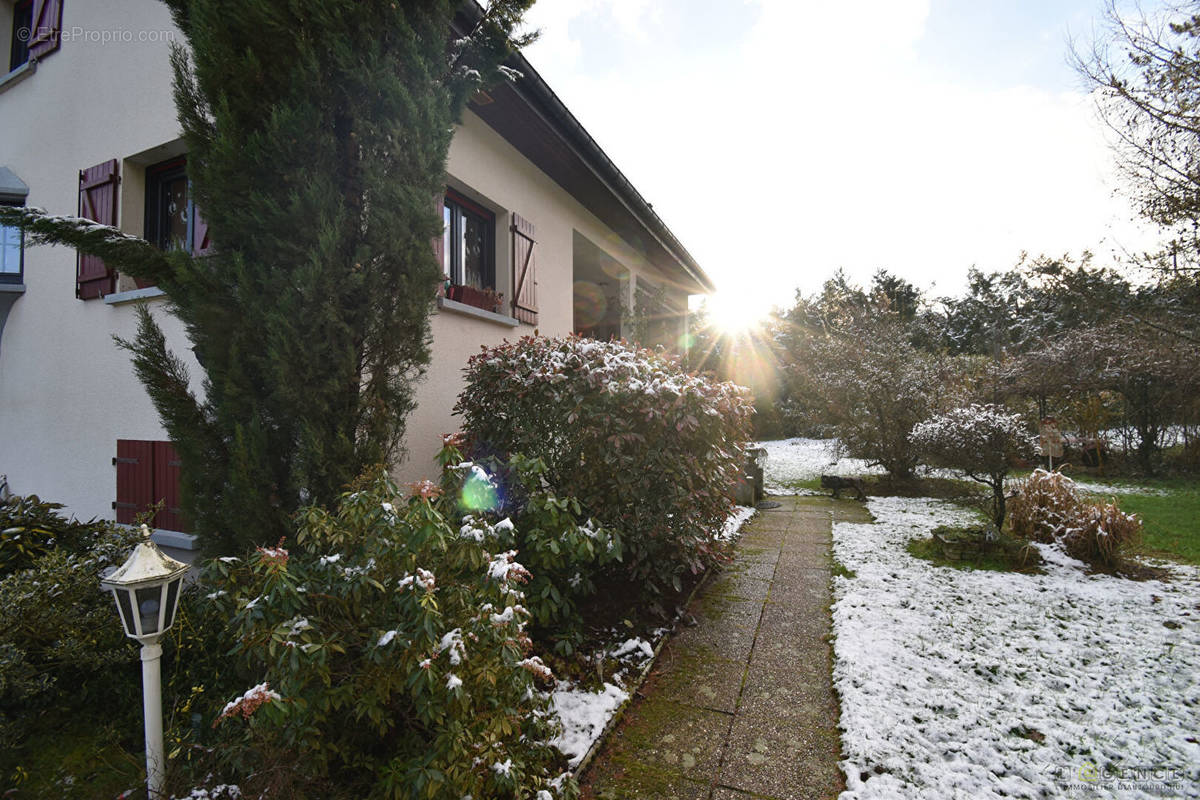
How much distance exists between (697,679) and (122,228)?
5505mm

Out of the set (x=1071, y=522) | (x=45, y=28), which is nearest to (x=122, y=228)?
(x=45, y=28)

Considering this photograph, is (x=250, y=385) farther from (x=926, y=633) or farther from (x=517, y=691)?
(x=926, y=633)

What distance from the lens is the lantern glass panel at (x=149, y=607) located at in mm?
1858

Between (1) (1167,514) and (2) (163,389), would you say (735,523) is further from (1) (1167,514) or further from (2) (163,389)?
(1) (1167,514)

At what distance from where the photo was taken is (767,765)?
2094 mm

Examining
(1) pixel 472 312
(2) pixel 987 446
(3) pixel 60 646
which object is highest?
(1) pixel 472 312

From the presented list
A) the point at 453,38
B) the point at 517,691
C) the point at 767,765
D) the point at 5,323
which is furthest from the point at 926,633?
the point at 5,323

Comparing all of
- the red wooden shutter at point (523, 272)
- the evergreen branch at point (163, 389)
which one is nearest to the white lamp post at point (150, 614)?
the evergreen branch at point (163, 389)

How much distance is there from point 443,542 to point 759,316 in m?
24.0

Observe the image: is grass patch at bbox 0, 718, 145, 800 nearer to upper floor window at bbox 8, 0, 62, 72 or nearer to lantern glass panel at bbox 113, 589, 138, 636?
lantern glass panel at bbox 113, 589, 138, 636

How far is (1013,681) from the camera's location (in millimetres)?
2680

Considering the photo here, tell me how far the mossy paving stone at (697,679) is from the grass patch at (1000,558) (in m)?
2.86

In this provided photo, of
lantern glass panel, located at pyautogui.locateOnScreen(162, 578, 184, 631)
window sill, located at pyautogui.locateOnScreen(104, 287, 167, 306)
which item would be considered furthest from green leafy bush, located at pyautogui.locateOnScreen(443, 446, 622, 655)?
window sill, located at pyautogui.locateOnScreen(104, 287, 167, 306)

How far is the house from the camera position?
4160 millimetres
